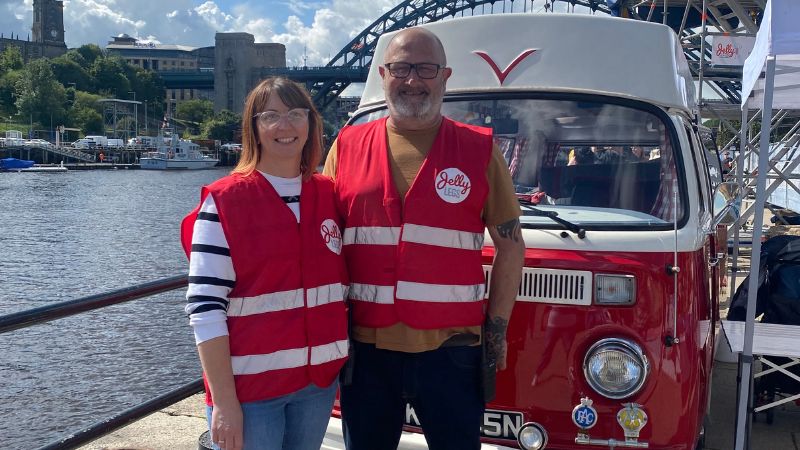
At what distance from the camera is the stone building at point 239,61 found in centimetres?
12774

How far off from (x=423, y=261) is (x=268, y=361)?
0.66 meters

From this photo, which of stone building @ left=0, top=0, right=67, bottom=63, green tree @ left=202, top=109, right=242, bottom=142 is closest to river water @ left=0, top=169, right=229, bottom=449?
green tree @ left=202, top=109, right=242, bottom=142

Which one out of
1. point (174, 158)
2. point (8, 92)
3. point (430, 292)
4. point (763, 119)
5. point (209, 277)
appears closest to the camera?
point (209, 277)

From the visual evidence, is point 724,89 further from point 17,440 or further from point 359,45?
point 359,45

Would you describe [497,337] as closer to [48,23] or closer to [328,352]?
[328,352]

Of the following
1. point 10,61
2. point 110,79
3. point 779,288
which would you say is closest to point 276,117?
point 779,288

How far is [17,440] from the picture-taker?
34.2 feet

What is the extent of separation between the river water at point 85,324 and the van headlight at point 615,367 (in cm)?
629

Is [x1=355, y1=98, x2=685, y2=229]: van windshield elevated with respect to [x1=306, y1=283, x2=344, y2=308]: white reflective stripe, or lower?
elevated

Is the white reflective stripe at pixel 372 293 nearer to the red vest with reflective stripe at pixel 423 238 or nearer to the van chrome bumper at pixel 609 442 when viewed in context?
the red vest with reflective stripe at pixel 423 238

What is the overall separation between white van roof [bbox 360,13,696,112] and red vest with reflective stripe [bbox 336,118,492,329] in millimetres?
1212

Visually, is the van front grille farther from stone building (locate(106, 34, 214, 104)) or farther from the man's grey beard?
stone building (locate(106, 34, 214, 104))

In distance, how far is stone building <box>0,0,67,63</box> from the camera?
16088 cm

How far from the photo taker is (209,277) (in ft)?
8.35
